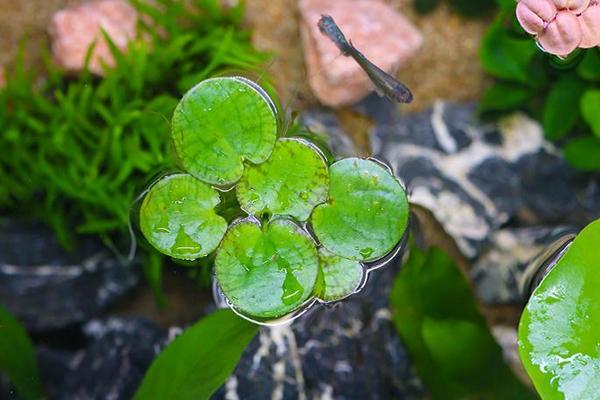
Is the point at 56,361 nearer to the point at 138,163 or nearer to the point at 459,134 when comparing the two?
the point at 138,163

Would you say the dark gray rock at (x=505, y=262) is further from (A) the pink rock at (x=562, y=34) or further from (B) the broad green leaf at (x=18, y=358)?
(B) the broad green leaf at (x=18, y=358)

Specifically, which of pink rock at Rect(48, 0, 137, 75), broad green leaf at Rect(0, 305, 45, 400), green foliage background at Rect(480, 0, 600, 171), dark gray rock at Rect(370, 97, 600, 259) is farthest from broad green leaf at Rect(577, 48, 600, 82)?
broad green leaf at Rect(0, 305, 45, 400)

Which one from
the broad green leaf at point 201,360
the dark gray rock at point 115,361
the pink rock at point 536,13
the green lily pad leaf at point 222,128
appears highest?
the pink rock at point 536,13

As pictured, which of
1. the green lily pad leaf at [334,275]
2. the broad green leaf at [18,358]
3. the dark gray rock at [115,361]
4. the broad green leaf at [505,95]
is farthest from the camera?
the broad green leaf at [505,95]

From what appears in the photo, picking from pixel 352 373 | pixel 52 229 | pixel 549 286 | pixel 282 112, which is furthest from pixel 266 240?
pixel 52 229

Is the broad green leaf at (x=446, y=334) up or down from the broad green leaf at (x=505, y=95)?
down

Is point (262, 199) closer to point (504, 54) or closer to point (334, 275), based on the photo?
point (334, 275)

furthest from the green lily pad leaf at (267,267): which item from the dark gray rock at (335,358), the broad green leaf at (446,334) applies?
the broad green leaf at (446,334)
